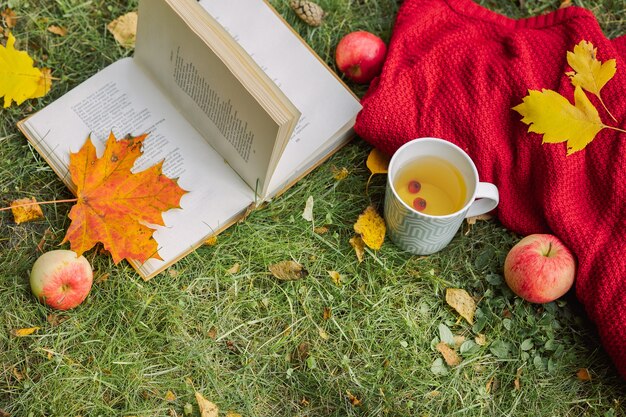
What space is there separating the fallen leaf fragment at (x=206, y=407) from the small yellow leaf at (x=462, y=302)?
541mm

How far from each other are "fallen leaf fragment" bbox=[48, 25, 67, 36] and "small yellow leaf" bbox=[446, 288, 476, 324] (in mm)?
1108

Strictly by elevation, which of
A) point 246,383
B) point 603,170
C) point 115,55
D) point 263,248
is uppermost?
point 115,55

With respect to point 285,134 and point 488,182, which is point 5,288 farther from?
point 488,182

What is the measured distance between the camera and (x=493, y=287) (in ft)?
4.97

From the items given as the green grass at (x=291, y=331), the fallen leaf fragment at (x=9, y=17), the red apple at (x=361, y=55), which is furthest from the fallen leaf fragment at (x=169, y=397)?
the fallen leaf fragment at (x=9, y=17)

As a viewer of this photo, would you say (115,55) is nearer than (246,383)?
No

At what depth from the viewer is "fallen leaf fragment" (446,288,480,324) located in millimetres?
1489

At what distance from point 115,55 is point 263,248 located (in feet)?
2.01

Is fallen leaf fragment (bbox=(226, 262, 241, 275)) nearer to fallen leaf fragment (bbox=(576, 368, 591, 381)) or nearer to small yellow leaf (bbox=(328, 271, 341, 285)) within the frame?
small yellow leaf (bbox=(328, 271, 341, 285))

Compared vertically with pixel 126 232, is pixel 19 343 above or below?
below

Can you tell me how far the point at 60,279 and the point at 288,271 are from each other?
0.47 m

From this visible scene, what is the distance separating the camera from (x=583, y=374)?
146 centimetres

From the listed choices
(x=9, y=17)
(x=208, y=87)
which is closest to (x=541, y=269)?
(x=208, y=87)

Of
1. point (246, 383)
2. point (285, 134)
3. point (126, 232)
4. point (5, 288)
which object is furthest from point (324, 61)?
point (5, 288)
